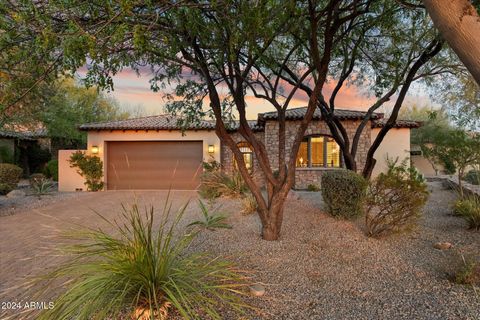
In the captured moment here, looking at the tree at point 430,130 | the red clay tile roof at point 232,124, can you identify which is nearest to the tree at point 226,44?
the tree at point 430,130

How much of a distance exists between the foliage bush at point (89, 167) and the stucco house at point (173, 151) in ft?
1.40

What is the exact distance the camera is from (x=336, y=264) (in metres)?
4.35

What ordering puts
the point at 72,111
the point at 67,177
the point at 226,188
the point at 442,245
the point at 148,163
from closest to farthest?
the point at 442,245, the point at 226,188, the point at 67,177, the point at 148,163, the point at 72,111

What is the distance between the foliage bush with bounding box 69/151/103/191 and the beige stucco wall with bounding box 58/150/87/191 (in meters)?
0.33

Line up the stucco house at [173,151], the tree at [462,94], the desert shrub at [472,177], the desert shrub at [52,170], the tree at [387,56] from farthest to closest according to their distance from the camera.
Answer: the desert shrub at [52,170] → the stucco house at [173,151] → the desert shrub at [472,177] → the tree at [462,94] → the tree at [387,56]

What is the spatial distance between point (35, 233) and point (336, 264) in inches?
253

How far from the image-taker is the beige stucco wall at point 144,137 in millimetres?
15914

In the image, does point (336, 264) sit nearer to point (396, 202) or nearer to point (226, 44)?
point (396, 202)

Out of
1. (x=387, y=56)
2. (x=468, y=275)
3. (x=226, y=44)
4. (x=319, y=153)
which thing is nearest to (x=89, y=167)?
(x=319, y=153)

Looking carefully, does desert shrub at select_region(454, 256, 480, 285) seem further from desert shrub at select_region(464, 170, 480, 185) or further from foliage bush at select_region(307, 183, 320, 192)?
desert shrub at select_region(464, 170, 480, 185)

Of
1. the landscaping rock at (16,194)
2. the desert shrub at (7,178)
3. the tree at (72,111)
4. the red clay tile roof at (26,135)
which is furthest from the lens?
the red clay tile roof at (26,135)

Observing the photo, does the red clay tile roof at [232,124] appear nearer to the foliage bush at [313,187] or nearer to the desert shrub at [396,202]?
the foliage bush at [313,187]

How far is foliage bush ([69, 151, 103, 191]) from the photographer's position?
50.1 ft

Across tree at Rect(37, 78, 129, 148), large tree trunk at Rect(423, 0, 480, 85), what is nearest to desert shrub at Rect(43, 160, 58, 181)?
tree at Rect(37, 78, 129, 148)
